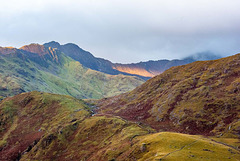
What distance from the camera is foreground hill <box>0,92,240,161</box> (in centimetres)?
6725

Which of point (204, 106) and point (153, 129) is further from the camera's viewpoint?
point (204, 106)

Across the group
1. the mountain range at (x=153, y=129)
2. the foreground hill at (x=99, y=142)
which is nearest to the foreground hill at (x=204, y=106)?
the mountain range at (x=153, y=129)

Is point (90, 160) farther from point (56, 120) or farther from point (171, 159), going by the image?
point (56, 120)

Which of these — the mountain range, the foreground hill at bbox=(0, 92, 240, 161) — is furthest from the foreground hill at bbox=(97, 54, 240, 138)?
the foreground hill at bbox=(0, 92, 240, 161)

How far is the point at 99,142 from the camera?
424ft

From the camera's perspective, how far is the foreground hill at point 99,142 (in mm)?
67250

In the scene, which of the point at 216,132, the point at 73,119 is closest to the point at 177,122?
the point at 216,132

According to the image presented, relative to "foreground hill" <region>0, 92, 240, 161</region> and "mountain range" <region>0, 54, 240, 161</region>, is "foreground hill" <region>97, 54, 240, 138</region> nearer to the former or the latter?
"mountain range" <region>0, 54, 240, 161</region>

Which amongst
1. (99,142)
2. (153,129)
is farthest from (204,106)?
(99,142)

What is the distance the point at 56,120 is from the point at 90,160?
100 m

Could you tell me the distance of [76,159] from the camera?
120 m

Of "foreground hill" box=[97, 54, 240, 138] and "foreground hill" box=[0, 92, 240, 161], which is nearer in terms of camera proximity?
"foreground hill" box=[0, 92, 240, 161]

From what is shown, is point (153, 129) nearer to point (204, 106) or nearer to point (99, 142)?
point (99, 142)

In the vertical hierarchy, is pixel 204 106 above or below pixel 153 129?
above
